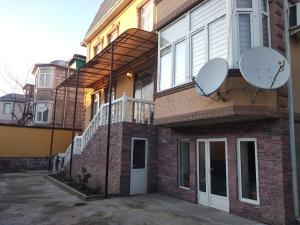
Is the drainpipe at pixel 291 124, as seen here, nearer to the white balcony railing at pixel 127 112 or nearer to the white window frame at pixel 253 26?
the white window frame at pixel 253 26

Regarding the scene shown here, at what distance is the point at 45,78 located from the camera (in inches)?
1051

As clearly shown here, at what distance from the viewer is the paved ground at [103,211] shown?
7258 millimetres

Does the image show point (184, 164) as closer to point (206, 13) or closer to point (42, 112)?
point (206, 13)

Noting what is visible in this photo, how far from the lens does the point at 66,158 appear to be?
16156 millimetres

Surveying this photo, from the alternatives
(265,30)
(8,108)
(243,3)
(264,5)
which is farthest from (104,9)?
(8,108)

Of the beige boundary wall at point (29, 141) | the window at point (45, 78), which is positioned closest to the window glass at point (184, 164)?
the beige boundary wall at point (29, 141)

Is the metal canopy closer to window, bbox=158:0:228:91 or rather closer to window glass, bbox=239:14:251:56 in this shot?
window, bbox=158:0:228:91

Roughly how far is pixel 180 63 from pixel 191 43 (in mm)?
754

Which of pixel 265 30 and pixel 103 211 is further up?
pixel 265 30

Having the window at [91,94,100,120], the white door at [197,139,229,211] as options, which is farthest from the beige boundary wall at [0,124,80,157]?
the white door at [197,139,229,211]

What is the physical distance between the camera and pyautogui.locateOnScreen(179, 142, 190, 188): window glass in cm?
1005

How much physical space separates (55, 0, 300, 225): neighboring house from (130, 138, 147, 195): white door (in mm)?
38

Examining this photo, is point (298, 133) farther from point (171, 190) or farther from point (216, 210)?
point (171, 190)

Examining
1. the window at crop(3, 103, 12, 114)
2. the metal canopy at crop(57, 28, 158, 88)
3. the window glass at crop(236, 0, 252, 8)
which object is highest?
the window at crop(3, 103, 12, 114)
